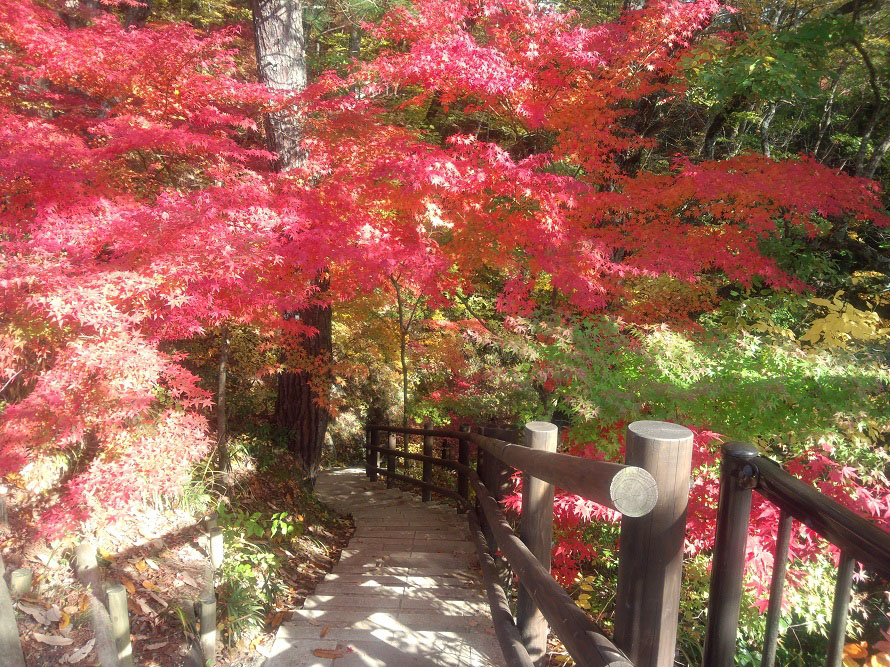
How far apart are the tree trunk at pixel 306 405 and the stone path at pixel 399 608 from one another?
56.8 inches

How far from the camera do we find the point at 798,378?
374cm

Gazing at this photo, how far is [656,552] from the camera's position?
1.23 m

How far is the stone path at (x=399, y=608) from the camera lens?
2746 mm

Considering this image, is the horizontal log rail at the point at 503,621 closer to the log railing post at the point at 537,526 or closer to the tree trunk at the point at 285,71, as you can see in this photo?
the log railing post at the point at 537,526

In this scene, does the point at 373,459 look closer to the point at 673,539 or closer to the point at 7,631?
the point at 7,631

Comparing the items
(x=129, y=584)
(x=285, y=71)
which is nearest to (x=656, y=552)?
(x=129, y=584)

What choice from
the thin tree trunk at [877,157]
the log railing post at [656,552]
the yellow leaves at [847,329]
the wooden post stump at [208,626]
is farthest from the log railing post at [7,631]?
the thin tree trunk at [877,157]

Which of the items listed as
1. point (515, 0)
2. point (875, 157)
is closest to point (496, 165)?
point (515, 0)

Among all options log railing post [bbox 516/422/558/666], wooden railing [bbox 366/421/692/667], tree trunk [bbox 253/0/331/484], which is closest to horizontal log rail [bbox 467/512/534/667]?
log railing post [bbox 516/422/558/666]

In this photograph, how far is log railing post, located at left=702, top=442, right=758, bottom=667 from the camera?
1.23 m

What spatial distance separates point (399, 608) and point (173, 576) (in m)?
1.50

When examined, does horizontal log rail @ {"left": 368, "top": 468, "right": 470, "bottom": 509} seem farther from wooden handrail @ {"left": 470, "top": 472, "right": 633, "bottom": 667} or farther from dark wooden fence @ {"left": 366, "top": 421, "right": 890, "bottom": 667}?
dark wooden fence @ {"left": 366, "top": 421, "right": 890, "bottom": 667}

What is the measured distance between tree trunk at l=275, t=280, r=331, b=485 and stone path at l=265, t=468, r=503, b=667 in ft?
4.74

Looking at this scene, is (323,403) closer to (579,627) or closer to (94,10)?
(579,627)
